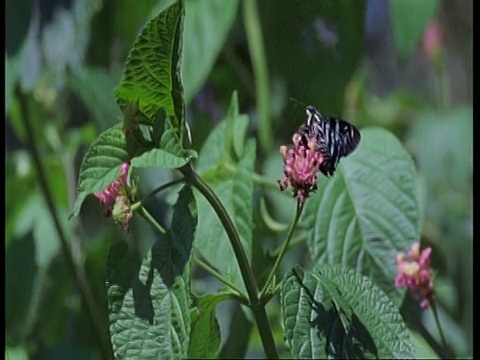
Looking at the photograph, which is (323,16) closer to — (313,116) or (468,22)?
(313,116)

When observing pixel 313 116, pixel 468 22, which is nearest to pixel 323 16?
pixel 313 116

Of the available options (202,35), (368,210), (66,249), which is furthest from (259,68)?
(368,210)

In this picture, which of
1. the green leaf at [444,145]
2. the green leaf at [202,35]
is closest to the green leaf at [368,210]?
the green leaf at [202,35]

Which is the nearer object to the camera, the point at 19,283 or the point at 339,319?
the point at 339,319

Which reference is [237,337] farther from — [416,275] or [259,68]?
[259,68]

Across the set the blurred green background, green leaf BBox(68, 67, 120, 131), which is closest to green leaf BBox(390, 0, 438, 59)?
the blurred green background
